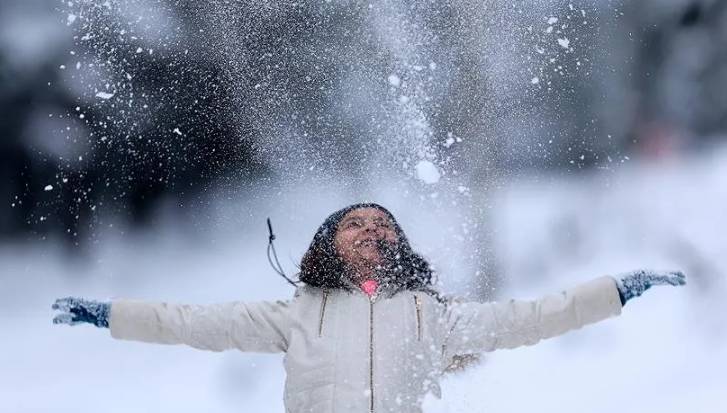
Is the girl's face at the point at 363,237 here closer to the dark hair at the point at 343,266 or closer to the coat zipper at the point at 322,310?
the dark hair at the point at 343,266

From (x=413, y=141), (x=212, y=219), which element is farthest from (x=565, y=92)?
(x=212, y=219)

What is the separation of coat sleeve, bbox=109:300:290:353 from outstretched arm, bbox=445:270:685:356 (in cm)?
75

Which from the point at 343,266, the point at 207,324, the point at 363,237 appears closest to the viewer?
the point at 207,324

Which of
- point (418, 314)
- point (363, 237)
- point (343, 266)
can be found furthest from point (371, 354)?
point (363, 237)

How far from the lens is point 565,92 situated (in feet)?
19.2

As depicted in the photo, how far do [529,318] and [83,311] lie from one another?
1838mm

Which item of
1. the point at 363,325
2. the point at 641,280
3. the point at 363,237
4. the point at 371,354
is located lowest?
the point at 371,354

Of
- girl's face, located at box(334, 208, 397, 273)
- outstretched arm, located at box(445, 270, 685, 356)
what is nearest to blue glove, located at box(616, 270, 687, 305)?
outstretched arm, located at box(445, 270, 685, 356)

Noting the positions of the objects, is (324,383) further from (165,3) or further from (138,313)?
(165,3)

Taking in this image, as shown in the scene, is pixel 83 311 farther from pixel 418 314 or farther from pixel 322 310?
pixel 418 314

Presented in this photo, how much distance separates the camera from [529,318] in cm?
287

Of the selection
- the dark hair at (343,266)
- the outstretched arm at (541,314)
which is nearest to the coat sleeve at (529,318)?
the outstretched arm at (541,314)

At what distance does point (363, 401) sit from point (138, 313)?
0.98 meters

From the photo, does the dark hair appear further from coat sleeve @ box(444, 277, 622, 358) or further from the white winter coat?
coat sleeve @ box(444, 277, 622, 358)
